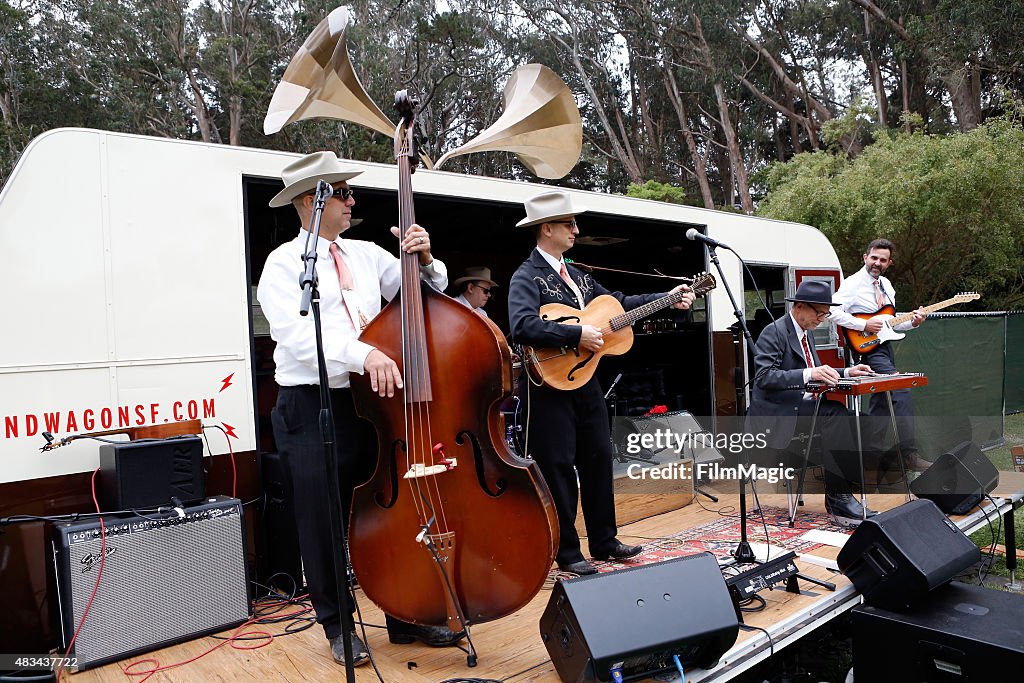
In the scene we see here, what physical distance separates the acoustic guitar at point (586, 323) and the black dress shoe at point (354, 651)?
143cm

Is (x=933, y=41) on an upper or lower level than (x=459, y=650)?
upper

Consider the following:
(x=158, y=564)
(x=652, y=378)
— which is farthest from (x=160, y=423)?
(x=652, y=378)

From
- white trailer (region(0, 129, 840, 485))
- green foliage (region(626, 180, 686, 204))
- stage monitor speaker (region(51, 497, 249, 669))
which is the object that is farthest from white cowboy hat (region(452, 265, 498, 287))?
green foliage (region(626, 180, 686, 204))

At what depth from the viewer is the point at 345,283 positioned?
277cm

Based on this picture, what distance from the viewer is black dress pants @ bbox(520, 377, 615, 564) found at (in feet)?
11.4

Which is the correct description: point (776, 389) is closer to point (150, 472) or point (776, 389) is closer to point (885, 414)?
point (885, 414)

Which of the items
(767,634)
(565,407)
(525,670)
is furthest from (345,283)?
(767,634)

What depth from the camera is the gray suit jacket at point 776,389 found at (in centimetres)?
457

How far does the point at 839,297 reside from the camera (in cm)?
603

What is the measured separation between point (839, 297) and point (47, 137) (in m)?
5.65

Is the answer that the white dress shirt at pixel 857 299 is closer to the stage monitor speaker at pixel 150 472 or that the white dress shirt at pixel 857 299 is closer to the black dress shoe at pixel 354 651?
the black dress shoe at pixel 354 651

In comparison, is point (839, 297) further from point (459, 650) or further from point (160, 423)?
point (160, 423)

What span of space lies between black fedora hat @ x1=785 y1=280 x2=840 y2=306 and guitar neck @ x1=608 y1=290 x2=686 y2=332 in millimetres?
1322

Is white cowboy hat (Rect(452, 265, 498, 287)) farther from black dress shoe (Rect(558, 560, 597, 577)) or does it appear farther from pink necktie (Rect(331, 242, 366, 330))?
pink necktie (Rect(331, 242, 366, 330))
